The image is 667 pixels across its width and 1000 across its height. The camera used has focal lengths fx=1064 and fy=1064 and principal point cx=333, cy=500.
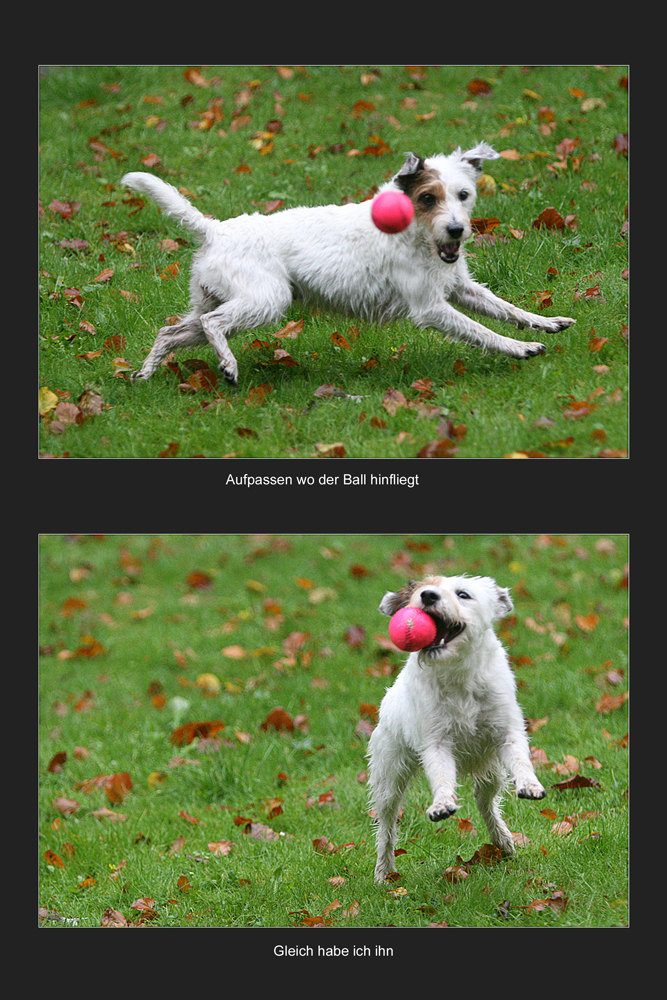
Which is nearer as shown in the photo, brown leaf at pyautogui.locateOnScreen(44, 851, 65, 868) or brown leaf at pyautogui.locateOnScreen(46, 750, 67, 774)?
brown leaf at pyautogui.locateOnScreen(44, 851, 65, 868)

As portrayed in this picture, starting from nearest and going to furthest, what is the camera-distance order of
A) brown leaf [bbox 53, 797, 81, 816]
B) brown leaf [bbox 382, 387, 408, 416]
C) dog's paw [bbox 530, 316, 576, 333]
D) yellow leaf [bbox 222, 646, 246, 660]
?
1. brown leaf [bbox 382, 387, 408, 416]
2. dog's paw [bbox 530, 316, 576, 333]
3. brown leaf [bbox 53, 797, 81, 816]
4. yellow leaf [bbox 222, 646, 246, 660]

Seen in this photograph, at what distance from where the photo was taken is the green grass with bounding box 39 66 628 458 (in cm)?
598

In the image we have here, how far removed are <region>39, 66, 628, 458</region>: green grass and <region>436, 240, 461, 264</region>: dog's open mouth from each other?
60 centimetres

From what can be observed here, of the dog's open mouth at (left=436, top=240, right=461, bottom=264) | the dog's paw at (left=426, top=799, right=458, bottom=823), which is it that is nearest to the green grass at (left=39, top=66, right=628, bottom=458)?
the dog's open mouth at (left=436, top=240, right=461, bottom=264)

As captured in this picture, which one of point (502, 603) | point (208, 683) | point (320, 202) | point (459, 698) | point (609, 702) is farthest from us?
point (320, 202)

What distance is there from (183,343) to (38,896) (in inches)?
133

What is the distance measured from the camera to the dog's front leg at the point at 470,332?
20.6ft

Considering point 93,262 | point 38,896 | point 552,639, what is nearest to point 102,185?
point 93,262

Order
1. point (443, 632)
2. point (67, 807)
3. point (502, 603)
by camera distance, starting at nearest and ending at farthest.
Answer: point (443, 632) < point (502, 603) < point (67, 807)

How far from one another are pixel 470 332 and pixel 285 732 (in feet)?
10.1

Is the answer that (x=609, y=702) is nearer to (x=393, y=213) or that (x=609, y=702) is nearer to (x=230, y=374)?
(x=230, y=374)

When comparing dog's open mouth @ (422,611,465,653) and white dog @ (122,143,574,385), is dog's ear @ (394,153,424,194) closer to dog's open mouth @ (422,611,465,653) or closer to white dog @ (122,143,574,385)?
white dog @ (122,143,574,385)

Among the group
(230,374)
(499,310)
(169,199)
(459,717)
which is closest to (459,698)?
(459,717)

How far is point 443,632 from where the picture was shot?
16.5ft
